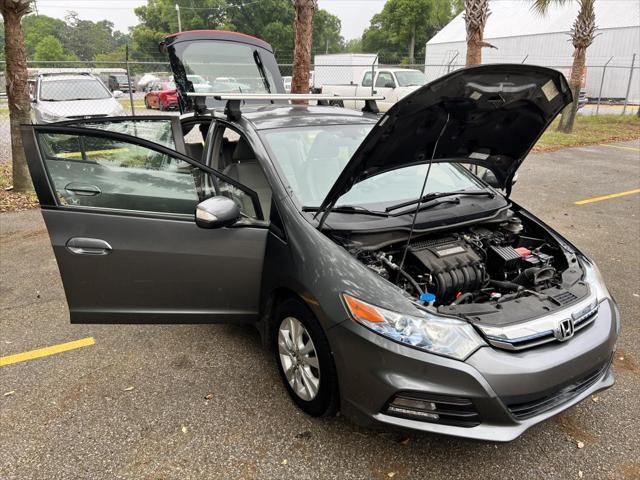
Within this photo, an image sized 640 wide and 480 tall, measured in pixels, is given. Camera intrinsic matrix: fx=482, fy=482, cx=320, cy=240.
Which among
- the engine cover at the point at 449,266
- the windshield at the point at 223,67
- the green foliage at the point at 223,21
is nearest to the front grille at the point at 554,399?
the engine cover at the point at 449,266

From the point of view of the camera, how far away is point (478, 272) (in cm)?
274

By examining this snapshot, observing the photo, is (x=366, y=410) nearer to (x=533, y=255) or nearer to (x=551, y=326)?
(x=551, y=326)

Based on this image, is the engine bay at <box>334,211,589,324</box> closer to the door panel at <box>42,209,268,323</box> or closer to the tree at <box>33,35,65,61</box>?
the door panel at <box>42,209,268,323</box>

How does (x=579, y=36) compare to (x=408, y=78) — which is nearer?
(x=579, y=36)

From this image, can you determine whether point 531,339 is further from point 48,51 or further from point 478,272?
point 48,51

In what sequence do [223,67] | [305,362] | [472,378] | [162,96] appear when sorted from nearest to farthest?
[472,378] → [305,362] → [223,67] → [162,96]

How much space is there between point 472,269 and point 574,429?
40.0 inches

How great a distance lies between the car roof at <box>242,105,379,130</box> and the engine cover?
1205 millimetres

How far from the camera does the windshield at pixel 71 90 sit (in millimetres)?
11778

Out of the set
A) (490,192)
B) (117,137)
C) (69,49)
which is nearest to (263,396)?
(117,137)

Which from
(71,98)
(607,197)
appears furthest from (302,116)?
(71,98)

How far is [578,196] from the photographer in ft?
24.7

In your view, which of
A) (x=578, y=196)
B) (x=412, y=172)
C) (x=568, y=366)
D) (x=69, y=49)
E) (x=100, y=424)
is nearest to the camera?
(x=568, y=366)

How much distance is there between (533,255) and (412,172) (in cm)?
95
